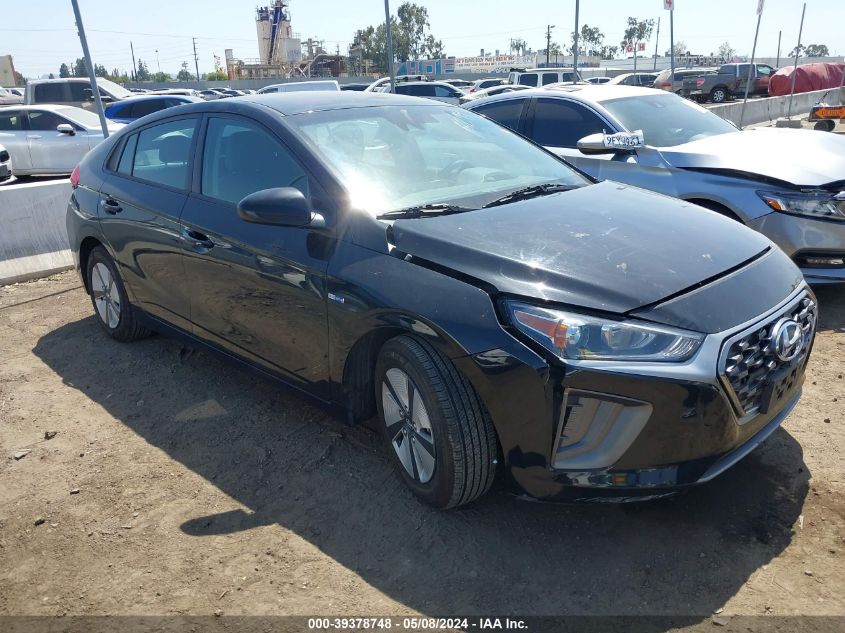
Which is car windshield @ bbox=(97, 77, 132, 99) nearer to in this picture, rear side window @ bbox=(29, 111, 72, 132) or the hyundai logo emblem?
rear side window @ bbox=(29, 111, 72, 132)

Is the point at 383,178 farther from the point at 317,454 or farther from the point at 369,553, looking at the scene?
the point at 369,553

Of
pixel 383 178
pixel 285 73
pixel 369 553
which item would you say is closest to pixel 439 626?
pixel 369 553

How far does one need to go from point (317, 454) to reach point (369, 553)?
2.87 feet

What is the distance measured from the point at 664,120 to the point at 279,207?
444 centimetres

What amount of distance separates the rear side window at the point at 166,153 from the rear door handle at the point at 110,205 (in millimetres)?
231

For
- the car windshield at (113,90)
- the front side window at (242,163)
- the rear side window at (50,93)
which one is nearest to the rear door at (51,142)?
the car windshield at (113,90)

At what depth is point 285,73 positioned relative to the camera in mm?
72438

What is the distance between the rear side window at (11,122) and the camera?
45.4 feet

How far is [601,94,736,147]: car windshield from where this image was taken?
616 cm

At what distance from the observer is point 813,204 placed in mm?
4980

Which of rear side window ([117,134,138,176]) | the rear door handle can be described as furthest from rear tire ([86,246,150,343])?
rear side window ([117,134,138,176])

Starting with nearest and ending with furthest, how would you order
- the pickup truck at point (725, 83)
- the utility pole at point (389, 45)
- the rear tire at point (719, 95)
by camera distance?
the utility pole at point (389, 45) < the pickup truck at point (725, 83) < the rear tire at point (719, 95)

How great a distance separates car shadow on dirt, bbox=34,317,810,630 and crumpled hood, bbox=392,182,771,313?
3.24 feet

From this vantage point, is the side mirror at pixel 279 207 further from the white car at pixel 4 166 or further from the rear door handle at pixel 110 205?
the white car at pixel 4 166
